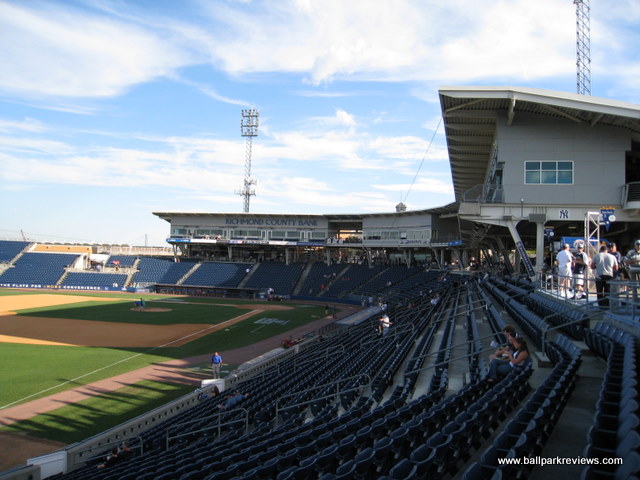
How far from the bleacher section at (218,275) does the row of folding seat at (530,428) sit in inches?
2041

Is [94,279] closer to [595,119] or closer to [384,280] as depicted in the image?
[384,280]

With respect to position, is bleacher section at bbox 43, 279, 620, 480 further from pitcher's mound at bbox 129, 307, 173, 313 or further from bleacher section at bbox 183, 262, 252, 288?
bleacher section at bbox 183, 262, 252, 288

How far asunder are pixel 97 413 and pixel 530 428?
46.5 ft

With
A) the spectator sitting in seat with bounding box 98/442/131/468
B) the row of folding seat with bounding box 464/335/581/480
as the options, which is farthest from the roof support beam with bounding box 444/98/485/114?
the spectator sitting in seat with bounding box 98/442/131/468

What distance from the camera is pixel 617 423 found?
13.2ft

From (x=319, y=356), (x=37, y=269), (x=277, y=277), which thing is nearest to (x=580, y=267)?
(x=319, y=356)

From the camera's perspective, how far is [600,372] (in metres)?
7.48

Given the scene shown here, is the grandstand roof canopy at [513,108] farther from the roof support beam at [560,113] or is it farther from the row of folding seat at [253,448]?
the row of folding seat at [253,448]

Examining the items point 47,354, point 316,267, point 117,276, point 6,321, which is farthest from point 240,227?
point 47,354

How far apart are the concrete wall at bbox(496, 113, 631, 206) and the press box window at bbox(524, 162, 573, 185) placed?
7.1 inches

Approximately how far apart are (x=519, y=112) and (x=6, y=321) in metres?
36.4

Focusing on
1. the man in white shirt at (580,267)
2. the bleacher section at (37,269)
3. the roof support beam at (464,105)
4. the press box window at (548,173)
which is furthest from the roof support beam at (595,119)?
the bleacher section at (37,269)

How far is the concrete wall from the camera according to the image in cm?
1786

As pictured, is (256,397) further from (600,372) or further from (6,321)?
(6,321)
